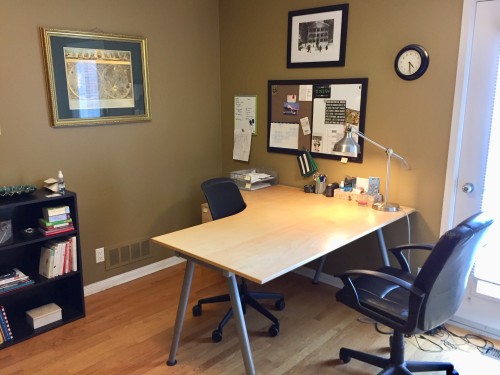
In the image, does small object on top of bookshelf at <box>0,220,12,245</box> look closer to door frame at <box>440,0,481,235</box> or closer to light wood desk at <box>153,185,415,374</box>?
light wood desk at <box>153,185,415,374</box>

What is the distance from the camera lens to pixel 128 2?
3.23m

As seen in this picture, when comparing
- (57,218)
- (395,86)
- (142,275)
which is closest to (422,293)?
(395,86)

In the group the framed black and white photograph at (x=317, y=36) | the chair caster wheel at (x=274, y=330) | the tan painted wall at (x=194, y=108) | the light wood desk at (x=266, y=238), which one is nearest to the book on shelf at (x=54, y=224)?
the tan painted wall at (x=194, y=108)

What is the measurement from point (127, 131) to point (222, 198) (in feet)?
3.49

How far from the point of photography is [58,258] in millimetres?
2807

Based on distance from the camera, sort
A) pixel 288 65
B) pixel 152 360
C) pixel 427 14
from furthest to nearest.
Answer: pixel 288 65
pixel 427 14
pixel 152 360

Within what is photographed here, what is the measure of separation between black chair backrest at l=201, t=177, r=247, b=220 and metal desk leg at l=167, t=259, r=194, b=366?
0.61 metres

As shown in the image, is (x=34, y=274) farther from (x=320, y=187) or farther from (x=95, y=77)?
(x=320, y=187)

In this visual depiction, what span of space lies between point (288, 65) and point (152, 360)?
2456mm

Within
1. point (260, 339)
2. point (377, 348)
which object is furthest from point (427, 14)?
point (260, 339)

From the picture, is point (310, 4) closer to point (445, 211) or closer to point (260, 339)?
point (445, 211)

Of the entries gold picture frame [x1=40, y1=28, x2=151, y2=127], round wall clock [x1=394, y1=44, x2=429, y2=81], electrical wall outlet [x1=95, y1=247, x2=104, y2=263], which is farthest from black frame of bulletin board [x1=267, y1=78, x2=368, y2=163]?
electrical wall outlet [x1=95, y1=247, x2=104, y2=263]

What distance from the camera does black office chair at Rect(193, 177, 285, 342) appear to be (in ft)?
9.18

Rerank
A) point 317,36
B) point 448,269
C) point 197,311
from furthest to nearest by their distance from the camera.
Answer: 1. point 317,36
2. point 197,311
3. point 448,269
